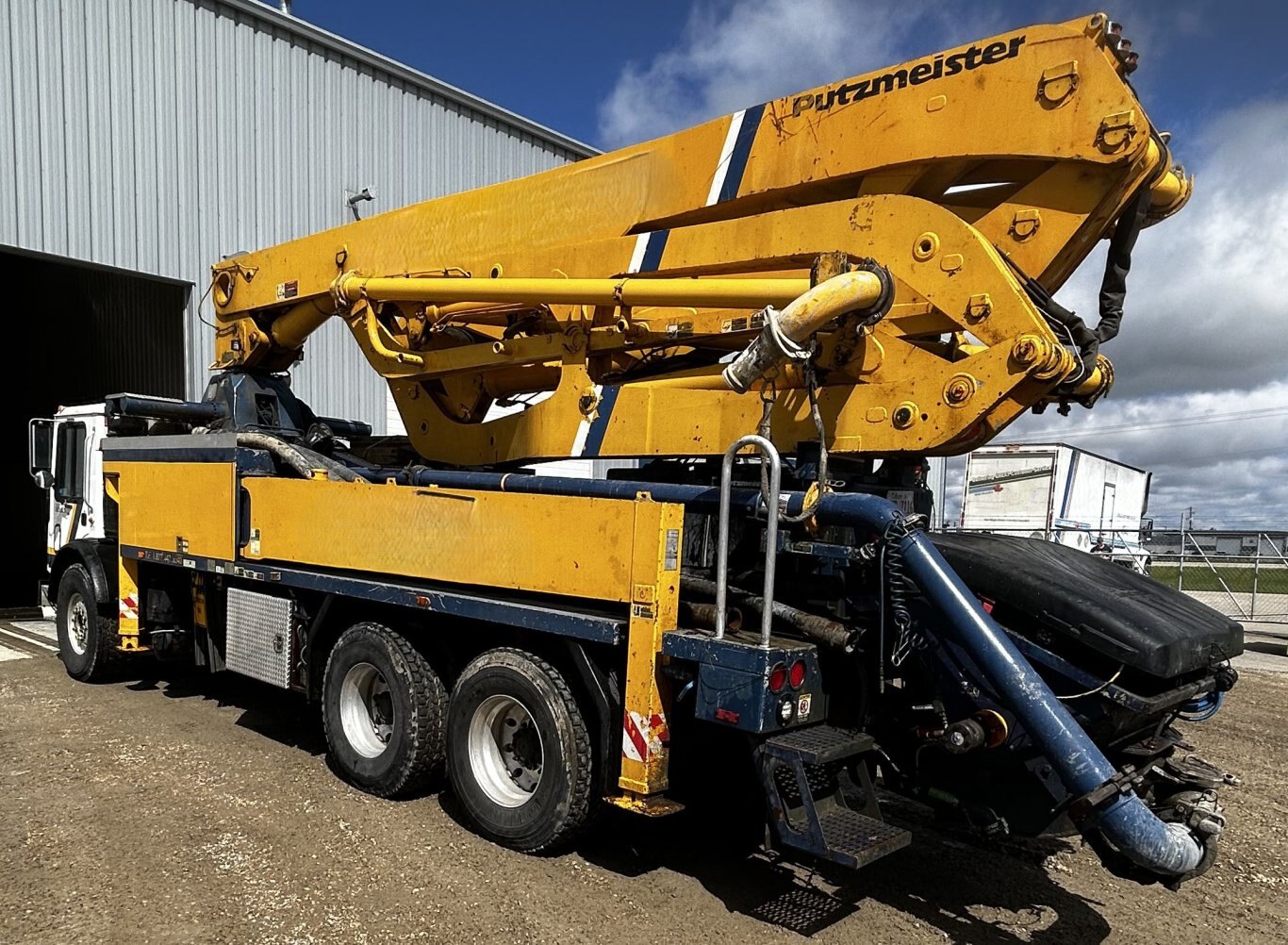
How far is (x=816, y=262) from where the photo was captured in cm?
440

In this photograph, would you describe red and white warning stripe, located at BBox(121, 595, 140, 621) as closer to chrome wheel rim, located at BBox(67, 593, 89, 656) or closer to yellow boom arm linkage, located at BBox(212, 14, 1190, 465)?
chrome wheel rim, located at BBox(67, 593, 89, 656)

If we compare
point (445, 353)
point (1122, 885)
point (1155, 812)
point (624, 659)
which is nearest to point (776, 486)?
point (624, 659)

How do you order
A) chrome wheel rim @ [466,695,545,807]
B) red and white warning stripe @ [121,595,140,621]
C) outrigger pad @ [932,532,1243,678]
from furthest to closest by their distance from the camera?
red and white warning stripe @ [121,595,140,621]
chrome wheel rim @ [466,695,545,807]
outrigger pad @ [932,532,1243,678]

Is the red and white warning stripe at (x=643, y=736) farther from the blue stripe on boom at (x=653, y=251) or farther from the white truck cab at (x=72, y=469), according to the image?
the white truck cab at (x=72, y=469)

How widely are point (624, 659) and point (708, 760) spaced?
2.12ft

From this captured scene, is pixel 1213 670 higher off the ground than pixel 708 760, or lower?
higher

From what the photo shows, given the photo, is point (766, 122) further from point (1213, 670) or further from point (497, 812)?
point (497, 812)

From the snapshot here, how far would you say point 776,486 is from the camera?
144 inches

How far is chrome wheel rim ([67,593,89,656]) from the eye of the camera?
8.18 m

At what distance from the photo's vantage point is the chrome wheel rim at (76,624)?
8180mm

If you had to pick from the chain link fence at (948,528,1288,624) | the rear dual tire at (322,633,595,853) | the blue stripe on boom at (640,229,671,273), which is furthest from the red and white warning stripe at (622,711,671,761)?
the chain link fence at (948,528,1288,624)

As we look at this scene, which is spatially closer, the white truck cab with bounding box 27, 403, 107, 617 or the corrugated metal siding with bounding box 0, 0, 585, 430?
the white truck cab with bounding box 27, 403, 107, 617

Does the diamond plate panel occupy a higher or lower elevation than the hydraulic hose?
lower

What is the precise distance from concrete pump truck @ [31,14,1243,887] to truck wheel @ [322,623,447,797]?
0.02 metres
